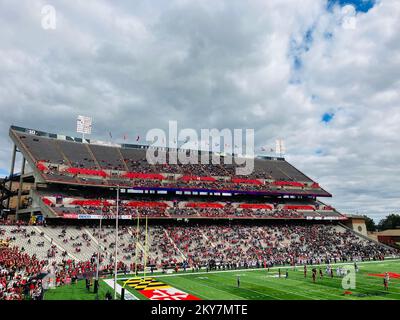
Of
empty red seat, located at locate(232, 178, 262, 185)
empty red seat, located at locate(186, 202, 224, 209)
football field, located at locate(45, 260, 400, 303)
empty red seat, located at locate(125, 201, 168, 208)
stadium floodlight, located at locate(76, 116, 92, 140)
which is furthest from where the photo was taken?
empty red seat, located at locate(232, 178, 262, 185)

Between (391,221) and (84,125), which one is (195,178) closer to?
(84,125)

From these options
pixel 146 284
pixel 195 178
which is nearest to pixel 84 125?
pixel 195 178

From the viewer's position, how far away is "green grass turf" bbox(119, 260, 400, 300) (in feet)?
74.4

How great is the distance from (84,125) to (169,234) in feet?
90.0

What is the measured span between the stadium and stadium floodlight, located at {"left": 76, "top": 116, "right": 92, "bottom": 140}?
3202 millimetres

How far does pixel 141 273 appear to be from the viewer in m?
34.7

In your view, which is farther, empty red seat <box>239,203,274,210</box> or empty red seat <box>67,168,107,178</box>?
empty red seat <box>239,203,274,210</box>

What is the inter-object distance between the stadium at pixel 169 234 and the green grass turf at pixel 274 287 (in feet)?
0.30

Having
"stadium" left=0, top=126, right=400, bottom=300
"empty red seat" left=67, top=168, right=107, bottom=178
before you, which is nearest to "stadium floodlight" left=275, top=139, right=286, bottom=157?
"stadium" left=0, top=126, right=400, bottom=300

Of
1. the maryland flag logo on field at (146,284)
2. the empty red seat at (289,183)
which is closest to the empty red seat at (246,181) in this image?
the empty red seat at (289,183)

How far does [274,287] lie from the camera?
26328mm

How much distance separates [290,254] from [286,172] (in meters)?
32.0

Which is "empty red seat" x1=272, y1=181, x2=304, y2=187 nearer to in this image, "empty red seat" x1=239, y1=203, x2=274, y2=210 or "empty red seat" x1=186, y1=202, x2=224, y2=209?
"empty red seat" x1=239, y1=203, x2=274, y2=210

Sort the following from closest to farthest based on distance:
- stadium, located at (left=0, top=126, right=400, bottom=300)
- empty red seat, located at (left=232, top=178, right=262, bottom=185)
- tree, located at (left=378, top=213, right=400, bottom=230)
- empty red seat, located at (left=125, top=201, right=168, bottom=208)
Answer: stadium, located at (left=0, top=126, right=400, bottom=300) → empty red seat, located at (left=125, top=201, right=168, bottom=208) → empty red seat, located at (left=232, top=178, right=262, bottom=185) → tree, located at (left=378, top=213, right=400, bottom=230)
